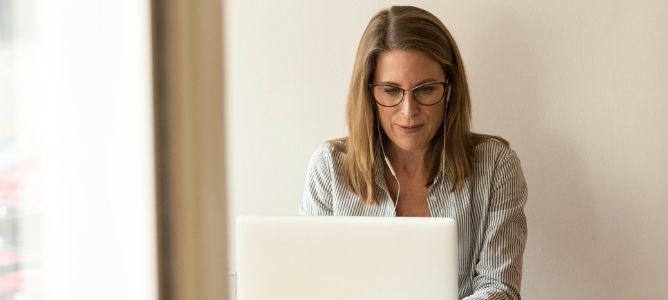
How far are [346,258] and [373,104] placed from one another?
1.98 feet

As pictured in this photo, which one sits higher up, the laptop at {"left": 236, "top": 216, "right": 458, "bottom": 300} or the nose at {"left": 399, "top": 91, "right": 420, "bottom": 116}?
the nose at {"left": 399, "top": 91, "right": 420, "bottom": 116}

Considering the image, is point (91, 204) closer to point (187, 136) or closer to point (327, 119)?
point (187, 136)

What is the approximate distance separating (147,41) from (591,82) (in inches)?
63.9

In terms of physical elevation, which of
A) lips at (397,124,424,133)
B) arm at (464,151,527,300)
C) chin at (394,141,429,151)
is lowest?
arm at (464,151,527,300)

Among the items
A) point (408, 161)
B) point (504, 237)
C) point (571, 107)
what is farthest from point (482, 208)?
point (571, 107)

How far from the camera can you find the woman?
5.90 feet

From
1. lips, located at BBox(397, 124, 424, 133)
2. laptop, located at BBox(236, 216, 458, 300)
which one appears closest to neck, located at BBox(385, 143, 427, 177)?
lips, located at BBox(397, 124, 424, 133)

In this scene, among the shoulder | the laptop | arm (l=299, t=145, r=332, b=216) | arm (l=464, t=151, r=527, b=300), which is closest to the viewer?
the laptop

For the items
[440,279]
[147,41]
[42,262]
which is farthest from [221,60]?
[440,279]

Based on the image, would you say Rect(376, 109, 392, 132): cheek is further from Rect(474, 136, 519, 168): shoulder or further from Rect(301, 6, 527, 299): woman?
Rect(474, 136, 519, 168): shoulder

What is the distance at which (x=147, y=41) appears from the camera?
0.42 metres

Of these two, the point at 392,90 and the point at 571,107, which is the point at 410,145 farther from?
the point at 571,107

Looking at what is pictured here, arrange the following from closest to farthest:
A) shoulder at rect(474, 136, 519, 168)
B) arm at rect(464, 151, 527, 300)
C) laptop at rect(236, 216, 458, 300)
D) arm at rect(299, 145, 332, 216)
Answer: laptop at rect(236, 216, 458, 300) < arm at rect(464, 151, 527, 300) < shoulder at rect(474, 136, 519, 168) < arm at rect(299, 145, 332, 216)

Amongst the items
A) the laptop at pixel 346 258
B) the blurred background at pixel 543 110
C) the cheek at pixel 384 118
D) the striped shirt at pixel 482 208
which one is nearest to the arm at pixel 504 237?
the striped shirt at pixel 482 208
